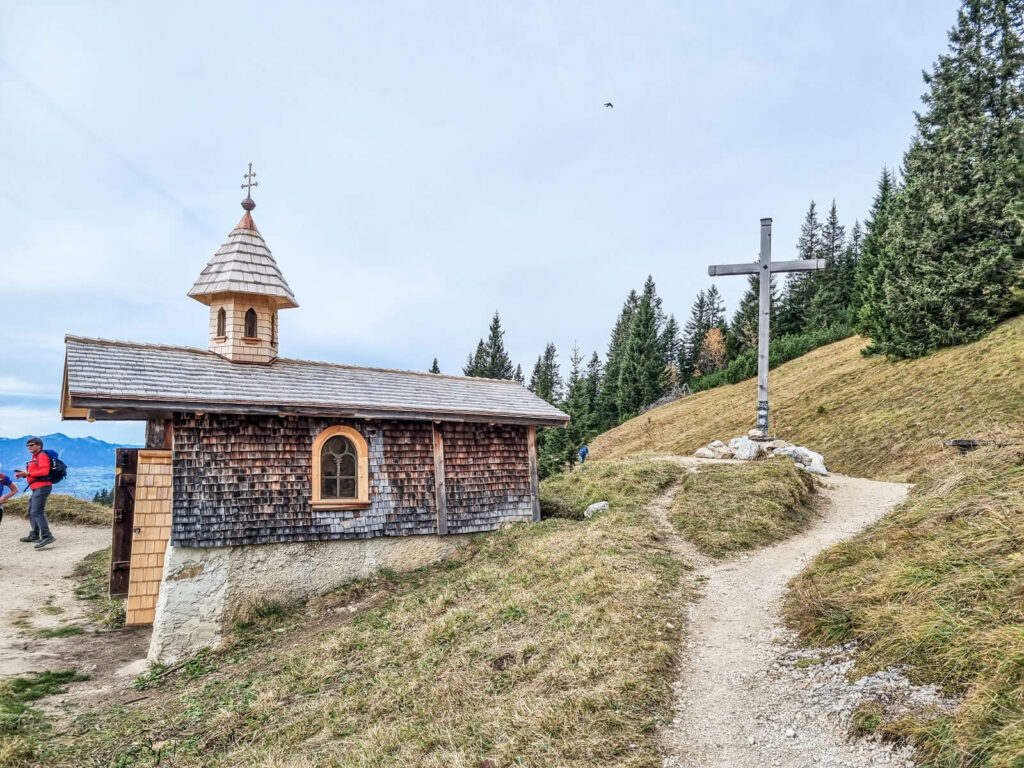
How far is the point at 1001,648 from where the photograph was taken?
3.87 metres

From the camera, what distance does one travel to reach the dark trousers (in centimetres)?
1560

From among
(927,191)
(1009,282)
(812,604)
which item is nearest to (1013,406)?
(1009,282)

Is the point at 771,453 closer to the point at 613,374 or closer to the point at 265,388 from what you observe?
the point at 265,388

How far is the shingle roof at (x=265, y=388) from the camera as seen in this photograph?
991 centimetres

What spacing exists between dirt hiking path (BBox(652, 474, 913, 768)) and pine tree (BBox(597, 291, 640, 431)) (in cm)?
5315

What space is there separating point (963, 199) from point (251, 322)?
95.0ft

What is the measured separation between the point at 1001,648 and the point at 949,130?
30.2 meters

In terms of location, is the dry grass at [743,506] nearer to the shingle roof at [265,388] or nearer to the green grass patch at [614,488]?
the green grass patch at [614,488]

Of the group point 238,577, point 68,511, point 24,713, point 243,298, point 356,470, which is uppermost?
point 243,298

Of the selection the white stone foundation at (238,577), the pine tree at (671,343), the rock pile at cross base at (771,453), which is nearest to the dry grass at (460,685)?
the white stone foundation at (238,577)

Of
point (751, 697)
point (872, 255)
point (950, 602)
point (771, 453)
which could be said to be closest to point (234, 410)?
point (751, 697)

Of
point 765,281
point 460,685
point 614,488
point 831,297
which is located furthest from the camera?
point 831,297

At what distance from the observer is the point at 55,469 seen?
15.4 meters

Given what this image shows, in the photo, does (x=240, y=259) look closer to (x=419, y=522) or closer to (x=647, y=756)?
(x=419, y=522)
